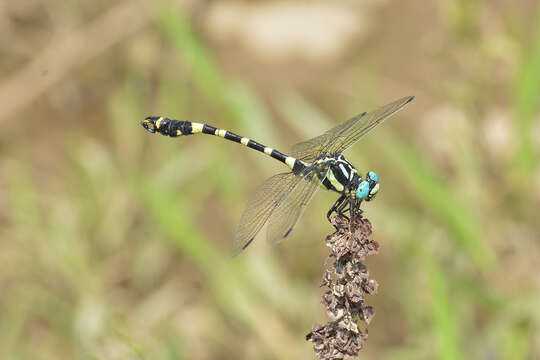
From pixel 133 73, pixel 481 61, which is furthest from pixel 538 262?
pixel 133 73

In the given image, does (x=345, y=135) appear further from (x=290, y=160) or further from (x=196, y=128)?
(x=196, y=128)

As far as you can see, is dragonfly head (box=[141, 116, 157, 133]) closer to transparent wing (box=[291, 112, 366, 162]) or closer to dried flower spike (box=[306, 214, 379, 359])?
transparent wing (box=[291, 112, 366, 162])

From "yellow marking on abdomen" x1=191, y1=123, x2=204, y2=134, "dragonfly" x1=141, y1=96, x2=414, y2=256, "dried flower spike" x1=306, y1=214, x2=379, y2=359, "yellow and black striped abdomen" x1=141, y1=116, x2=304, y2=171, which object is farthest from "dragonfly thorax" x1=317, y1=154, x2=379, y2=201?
"yellow marking on abdomen" x1=191, y1=123, x2=204, y2=134

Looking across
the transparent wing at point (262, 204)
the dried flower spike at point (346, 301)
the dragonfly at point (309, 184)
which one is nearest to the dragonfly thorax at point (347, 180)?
the dragonfly at point (309, 184)

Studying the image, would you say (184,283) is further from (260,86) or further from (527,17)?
(527,17)

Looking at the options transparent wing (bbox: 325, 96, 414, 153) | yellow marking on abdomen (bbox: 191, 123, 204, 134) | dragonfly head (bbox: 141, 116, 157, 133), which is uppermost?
yellow marking on abdomen (bbox: 191, 123, 204, 134)
